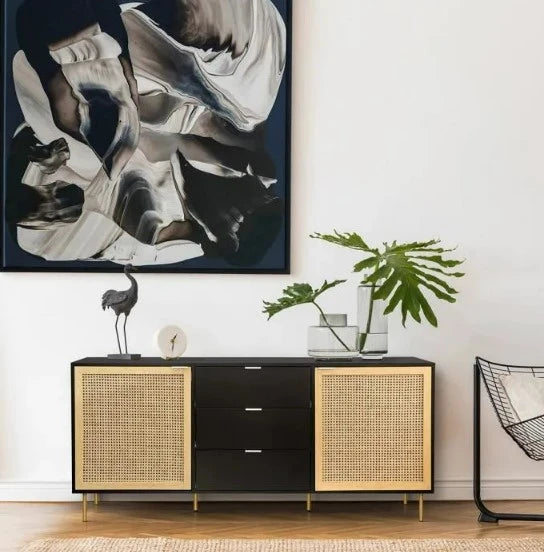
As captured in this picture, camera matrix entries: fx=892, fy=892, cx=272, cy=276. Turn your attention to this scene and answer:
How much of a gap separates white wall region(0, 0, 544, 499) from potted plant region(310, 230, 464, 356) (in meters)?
0.15

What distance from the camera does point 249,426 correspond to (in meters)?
3.96

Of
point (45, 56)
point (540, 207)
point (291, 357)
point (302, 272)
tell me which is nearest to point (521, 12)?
point (540, 207)

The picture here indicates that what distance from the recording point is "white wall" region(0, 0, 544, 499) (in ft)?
14.4

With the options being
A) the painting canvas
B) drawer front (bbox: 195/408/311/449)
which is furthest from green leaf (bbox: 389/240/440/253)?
drawer front (bbox: 195/408/311/449)

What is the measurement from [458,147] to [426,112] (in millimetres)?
236

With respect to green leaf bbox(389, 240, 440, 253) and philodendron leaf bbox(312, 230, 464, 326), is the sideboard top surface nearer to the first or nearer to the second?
philodendron leaf bbox(312, 230, 464, 326)

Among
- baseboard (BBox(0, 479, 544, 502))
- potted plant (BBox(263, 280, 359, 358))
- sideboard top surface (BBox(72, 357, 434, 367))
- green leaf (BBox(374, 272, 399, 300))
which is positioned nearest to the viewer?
green leaf (BBox(374, 272, 399, 300))

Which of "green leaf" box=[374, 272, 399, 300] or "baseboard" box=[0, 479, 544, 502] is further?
"baseboard" box=[0, 479, 544, 502]

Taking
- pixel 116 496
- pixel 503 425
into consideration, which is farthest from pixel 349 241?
pixel 116 496

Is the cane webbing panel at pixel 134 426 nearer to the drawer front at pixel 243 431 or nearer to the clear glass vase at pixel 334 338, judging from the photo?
the drawer front at pixel 243 431

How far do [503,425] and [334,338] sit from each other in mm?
834

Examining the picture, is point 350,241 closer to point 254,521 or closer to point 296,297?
point 296,297

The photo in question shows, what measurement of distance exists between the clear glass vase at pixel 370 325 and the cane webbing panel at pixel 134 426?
32.9 inches

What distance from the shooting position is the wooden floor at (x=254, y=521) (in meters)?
3.77
